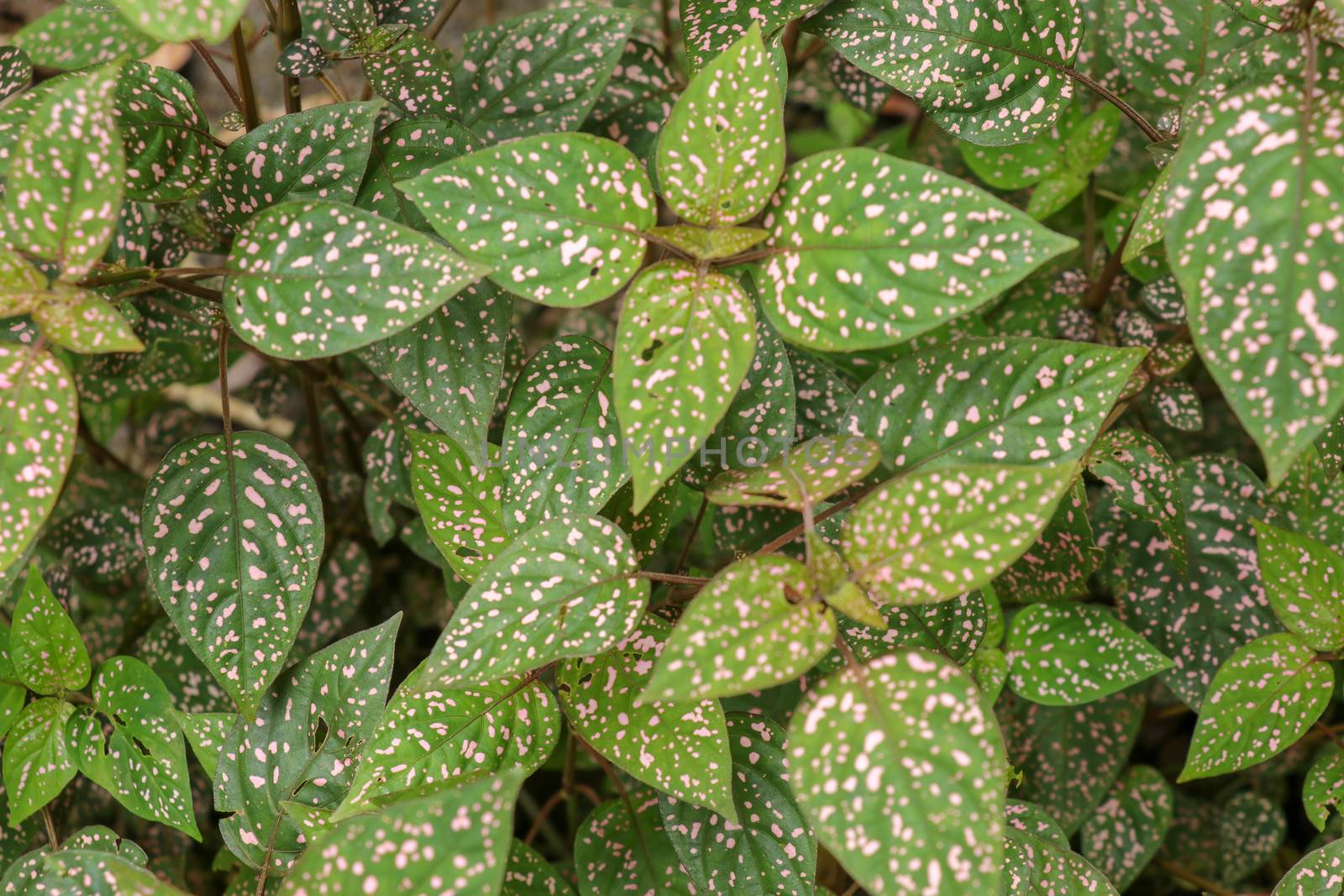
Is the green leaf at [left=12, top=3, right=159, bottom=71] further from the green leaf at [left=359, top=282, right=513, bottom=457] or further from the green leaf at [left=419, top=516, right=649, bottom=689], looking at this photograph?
the green leaf at [left=419, top=516, right=649, bottom=689]

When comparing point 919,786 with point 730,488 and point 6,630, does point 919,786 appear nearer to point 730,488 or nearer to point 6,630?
point 730,488

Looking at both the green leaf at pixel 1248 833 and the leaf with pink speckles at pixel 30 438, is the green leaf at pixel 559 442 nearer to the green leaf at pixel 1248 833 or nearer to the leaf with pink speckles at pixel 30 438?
the leaf with pink speckles at pixel 30 438

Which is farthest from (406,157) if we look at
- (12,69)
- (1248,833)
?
(1248,833)

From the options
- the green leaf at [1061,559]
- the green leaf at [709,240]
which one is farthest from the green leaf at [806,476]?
the green leaf at [1061,559]

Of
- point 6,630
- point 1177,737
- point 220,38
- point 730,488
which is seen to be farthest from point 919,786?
point 1177,737

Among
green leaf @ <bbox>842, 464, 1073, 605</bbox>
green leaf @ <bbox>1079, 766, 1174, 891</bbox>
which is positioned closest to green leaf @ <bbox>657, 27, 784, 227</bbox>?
green leaf @ <bbox>842, 464, 1073, 605</bbox>
